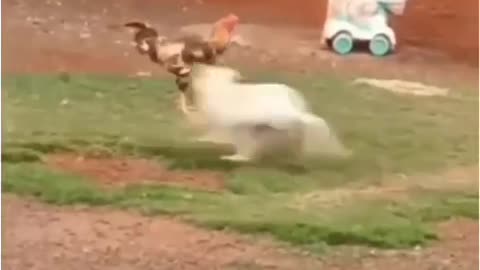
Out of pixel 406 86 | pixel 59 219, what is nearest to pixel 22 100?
pixel 59 219

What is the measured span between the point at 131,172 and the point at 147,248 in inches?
2.8

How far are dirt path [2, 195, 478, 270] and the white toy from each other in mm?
171

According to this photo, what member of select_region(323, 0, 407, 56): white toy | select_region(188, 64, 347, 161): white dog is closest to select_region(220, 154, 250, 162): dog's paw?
select_region(188, 64, 347, 161): white dog

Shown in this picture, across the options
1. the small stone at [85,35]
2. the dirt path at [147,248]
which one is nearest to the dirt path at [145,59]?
the small stone at [85,35]

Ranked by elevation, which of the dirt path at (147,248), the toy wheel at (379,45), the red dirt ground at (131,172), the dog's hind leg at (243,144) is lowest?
the dirt path at (147,248)

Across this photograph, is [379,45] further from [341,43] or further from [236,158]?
[236,158]

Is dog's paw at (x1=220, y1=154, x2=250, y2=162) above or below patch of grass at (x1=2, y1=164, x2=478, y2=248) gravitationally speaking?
above

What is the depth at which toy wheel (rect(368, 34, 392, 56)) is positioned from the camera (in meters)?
0.80

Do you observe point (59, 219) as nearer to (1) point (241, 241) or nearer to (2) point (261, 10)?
(1) point (241, 241)

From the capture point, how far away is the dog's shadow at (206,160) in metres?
0.71

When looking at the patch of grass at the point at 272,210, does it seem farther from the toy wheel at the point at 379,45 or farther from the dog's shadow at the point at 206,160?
the toy wheel at the point at 379,45

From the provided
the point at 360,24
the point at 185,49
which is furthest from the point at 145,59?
the point at 360,24

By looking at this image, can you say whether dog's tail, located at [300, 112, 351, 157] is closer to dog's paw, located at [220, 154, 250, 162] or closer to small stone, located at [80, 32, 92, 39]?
dog's paw, located at [220, 154, 250, 162]

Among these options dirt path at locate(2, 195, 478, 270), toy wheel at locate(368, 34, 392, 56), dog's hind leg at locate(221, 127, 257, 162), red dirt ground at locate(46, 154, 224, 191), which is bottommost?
dirt path at locate(2, 195, 478, 270)
